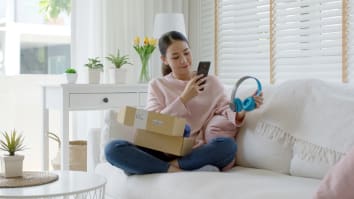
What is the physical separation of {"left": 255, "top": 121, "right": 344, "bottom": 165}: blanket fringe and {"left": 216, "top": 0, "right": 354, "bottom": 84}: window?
2.74 feet

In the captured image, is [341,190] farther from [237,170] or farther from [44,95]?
[44,95]

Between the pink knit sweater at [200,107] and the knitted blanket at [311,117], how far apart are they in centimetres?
17

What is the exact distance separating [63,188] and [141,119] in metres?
0.49

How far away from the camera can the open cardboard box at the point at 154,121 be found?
206 centimetres

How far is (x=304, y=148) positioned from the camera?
202 cm

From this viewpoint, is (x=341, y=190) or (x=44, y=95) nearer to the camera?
(x=341, y=190)

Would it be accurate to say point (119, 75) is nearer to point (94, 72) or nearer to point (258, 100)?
point (94, 72)

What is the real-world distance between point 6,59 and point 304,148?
221 centimetres

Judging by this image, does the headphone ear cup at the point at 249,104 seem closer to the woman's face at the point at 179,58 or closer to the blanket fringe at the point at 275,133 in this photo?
the blanket fringe at the point at 275,133

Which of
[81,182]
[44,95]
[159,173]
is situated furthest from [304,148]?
[44,95]

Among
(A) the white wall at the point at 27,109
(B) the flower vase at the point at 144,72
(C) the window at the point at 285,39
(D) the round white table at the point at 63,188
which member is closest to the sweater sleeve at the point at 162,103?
(D) the round white table at the point at 63,188

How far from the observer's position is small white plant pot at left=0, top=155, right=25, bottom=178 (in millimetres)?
1923

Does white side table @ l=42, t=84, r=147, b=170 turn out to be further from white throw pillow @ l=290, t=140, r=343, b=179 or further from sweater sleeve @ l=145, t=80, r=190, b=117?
white throw pillow @ l=290, t=140, r=343, b=179

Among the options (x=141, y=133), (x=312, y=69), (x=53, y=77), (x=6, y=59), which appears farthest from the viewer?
(x=53, y=77)
